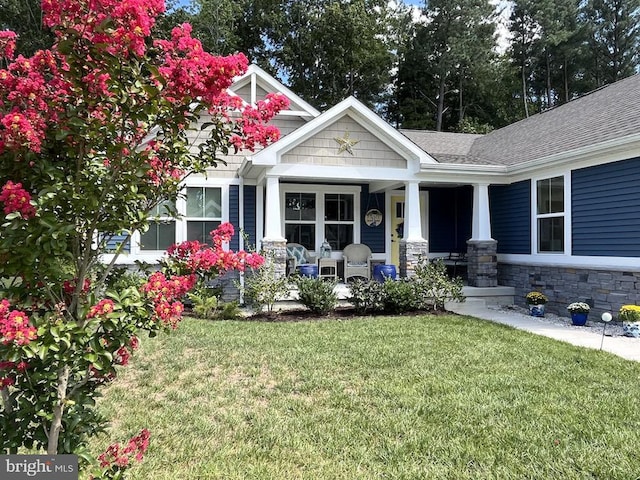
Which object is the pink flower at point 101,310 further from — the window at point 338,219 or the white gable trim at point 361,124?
the window at point 338,219

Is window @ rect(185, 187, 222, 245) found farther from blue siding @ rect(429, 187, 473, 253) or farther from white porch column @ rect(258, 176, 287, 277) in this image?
blue siding @ rect(429, 187, 473, 253)

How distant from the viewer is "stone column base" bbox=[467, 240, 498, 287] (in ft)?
32.4

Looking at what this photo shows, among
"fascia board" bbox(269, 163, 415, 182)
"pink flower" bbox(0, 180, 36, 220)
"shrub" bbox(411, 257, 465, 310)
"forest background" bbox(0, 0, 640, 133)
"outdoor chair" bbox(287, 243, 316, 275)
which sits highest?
"forest background" bbox(0, 0, 640, 133)

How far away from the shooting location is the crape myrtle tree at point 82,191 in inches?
62.6

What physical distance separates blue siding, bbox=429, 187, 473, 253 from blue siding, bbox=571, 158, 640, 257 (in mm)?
3758

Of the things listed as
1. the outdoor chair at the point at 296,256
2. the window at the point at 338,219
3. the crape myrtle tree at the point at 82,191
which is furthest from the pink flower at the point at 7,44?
the window at the point at 338,219

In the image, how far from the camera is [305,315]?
8227 millimetres

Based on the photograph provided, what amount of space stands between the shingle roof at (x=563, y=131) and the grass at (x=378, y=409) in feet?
15.4

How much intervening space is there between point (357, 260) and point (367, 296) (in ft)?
9.01

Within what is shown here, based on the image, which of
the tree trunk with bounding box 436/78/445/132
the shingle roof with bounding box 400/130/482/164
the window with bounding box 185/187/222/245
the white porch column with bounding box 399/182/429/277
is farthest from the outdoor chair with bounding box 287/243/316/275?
the tree trunk with bounding box 436/78/445/132

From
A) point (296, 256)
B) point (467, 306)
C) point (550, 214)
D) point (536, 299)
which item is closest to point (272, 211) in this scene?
point (296, 256)

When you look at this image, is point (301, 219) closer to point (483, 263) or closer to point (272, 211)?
point (272, 211)

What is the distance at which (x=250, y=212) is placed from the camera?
33.6 feet

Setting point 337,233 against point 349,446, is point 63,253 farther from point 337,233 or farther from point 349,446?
point 337,233
